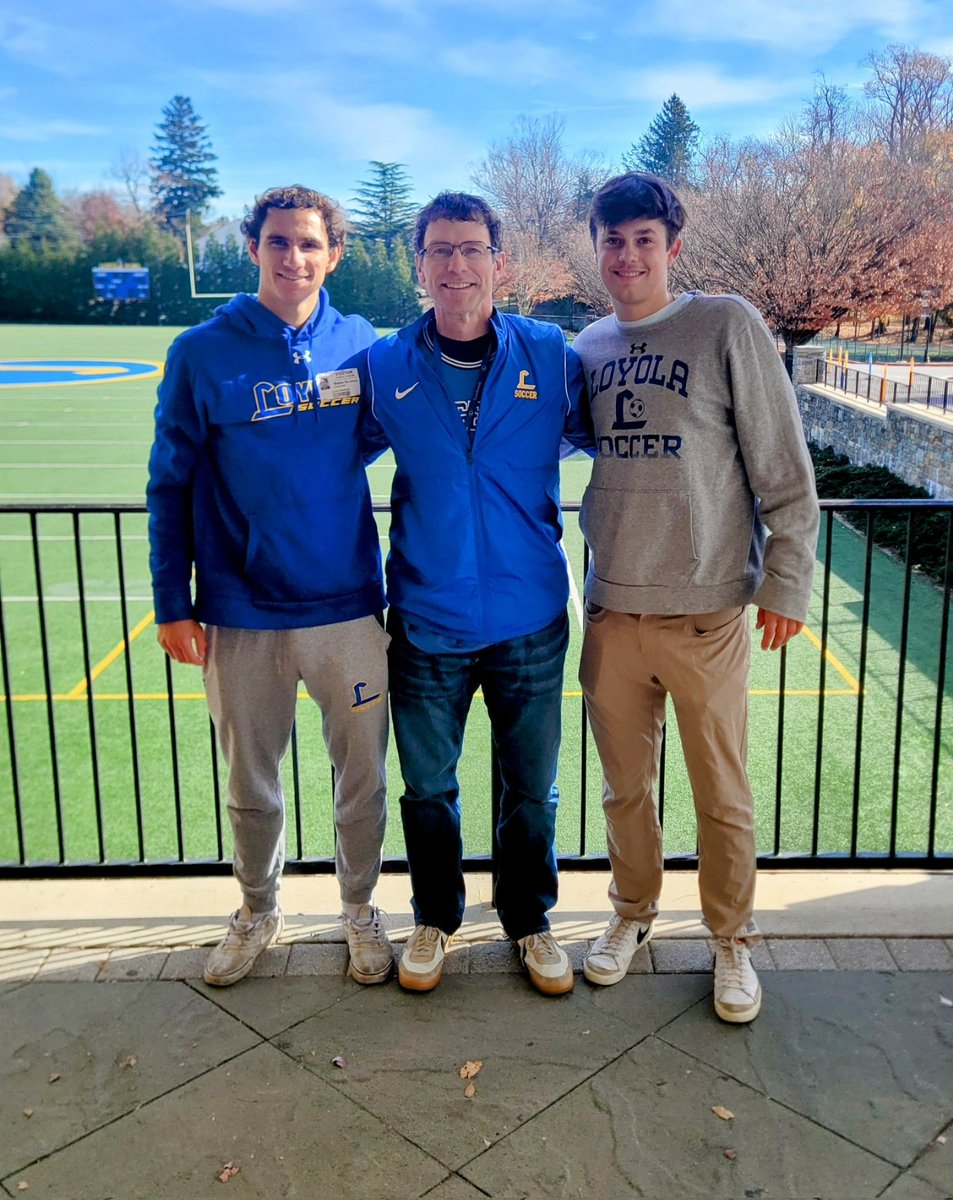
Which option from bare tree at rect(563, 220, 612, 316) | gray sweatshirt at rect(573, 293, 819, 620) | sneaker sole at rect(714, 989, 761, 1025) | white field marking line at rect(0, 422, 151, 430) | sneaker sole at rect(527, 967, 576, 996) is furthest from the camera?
white field marking line at rect(0, 422, 151, 430)

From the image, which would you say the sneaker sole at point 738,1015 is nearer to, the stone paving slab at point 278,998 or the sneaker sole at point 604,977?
the sneaker sole at point 604,977

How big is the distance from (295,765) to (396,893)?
55 centimetres

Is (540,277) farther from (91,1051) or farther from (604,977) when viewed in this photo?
(91,1051)

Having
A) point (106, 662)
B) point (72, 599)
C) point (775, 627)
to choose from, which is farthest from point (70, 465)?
point (775, 627)

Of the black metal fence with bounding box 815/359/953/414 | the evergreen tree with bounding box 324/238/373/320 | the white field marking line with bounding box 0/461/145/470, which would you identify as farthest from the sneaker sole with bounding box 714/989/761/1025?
the white field marking line with bounding box 0/461/145/470

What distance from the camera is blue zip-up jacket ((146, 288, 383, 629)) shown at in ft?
7.18

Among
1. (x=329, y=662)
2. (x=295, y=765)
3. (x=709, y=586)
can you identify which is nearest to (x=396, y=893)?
(x=295, y=765)

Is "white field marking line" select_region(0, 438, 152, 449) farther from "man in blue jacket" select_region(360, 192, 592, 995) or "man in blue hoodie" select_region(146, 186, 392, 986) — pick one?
"man in blue jacket" select_region(360, 192, 592, 995)

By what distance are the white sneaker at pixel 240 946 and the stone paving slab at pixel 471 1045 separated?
263 mm

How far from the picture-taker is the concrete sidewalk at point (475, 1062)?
1.82 meters

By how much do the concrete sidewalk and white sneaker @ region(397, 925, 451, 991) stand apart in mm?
44

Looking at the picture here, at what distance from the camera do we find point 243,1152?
187cm

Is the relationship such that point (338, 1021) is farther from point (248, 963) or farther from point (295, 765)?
point (295, 765)

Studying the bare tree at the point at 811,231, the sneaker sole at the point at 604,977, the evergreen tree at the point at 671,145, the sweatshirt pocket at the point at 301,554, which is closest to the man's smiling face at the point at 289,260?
the sweatshirt pocket at the point at 301,554
